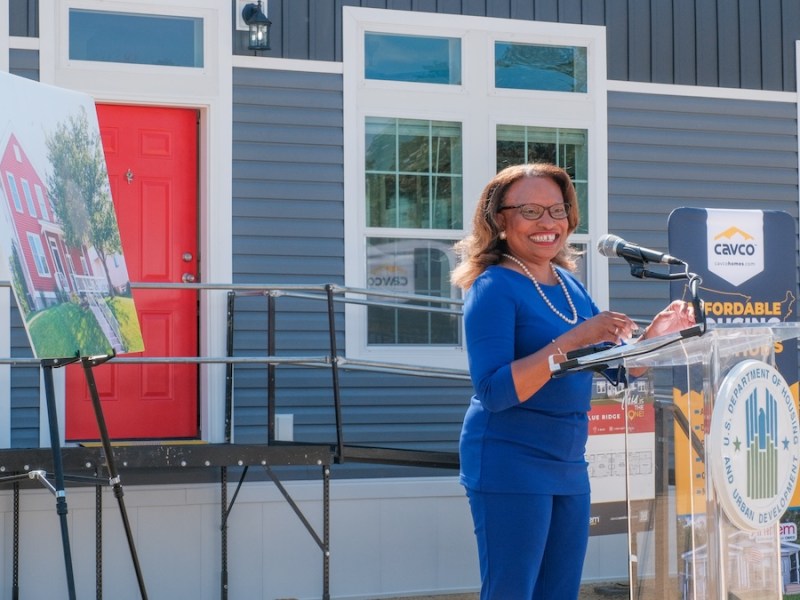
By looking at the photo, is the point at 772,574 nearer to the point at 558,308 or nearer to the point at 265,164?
the point at 558,308

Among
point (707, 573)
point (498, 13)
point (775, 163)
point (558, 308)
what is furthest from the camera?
point (775, 163)

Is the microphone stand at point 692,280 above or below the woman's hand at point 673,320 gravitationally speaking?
above

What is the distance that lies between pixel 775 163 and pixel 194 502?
13.5 feet

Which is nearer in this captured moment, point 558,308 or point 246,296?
point 558,308

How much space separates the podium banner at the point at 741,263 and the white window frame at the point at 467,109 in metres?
1.08

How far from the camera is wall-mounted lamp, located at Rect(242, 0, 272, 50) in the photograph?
238 inches

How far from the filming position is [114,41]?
600cm

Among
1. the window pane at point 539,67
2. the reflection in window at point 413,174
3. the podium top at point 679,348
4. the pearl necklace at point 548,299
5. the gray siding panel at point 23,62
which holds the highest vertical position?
the window pane at point 539,67

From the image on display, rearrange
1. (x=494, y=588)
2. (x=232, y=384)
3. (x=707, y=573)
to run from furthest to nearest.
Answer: (x=232, y=384), (x=494, y=588), (x=707, y=573)

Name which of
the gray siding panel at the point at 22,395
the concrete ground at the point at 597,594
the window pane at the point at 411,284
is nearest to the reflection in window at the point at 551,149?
the window pane at the point at 411,284

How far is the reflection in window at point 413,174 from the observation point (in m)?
6.45

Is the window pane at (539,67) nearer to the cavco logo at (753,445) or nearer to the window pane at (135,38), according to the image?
the window pane at (135,38)

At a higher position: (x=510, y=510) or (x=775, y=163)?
(x=775, y=163)

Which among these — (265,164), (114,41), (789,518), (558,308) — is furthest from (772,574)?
(114,41)
